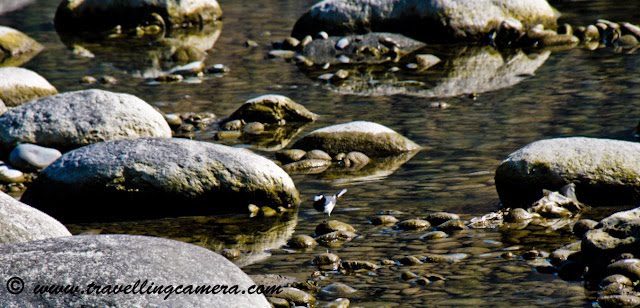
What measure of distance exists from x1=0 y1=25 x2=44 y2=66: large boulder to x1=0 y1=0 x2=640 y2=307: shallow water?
354mm

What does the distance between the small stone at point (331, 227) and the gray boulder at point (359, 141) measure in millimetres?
2609

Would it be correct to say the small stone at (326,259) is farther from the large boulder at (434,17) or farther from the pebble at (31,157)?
the large boulder at (434,17)

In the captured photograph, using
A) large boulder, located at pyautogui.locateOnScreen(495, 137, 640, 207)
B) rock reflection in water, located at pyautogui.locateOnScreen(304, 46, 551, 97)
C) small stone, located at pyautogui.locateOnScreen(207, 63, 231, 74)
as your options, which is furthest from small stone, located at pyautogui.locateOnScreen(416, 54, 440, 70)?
large boulder, located at pyautogui.locateOnScreen(495, 137, 640, 207)

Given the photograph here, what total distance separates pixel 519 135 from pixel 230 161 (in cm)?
384

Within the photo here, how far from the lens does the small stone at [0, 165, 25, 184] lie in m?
10.4

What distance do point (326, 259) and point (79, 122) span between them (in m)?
4.43

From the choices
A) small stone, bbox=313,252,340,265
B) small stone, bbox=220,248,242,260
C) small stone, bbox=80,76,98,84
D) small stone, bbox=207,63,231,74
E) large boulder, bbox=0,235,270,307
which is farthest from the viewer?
small stone, bbox=207,63,231,74

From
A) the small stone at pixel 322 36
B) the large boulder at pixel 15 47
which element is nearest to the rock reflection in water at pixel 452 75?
the small stone at pixel 322 36

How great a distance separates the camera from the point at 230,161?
898 cm

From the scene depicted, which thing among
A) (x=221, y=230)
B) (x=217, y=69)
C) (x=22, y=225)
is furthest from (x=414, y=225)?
(x=217, y=69)

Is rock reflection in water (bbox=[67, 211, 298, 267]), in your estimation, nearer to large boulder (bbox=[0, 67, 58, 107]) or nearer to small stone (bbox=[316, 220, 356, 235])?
small stone (bbox=[316, 220, 356, 235])

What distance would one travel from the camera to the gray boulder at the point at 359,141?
10.9 metres

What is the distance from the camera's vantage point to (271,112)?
1296cm

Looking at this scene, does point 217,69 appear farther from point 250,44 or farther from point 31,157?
point 31,157
